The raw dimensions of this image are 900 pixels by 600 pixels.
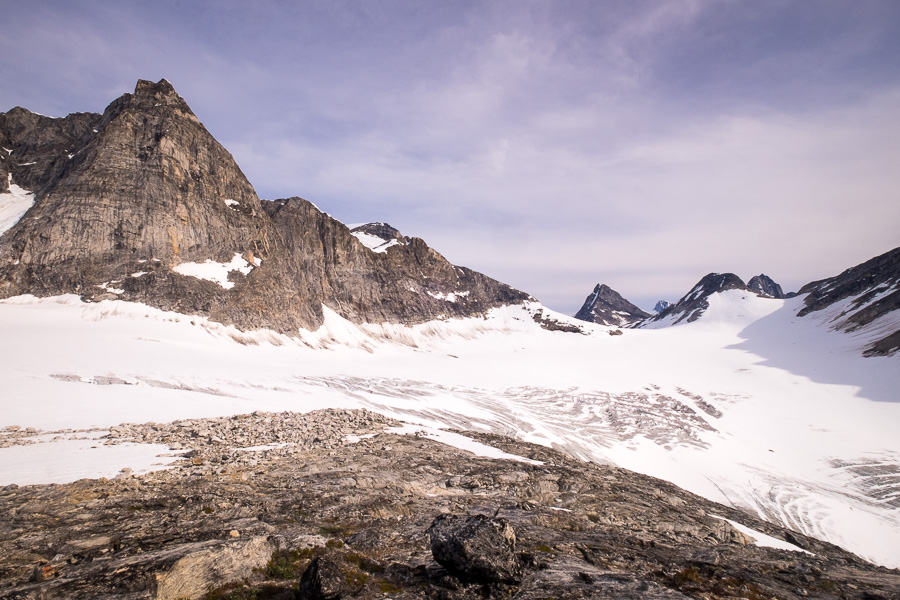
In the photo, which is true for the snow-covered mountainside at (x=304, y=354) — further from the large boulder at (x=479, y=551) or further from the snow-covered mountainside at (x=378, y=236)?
the snow-covered mountainside at (x=378, y=236)

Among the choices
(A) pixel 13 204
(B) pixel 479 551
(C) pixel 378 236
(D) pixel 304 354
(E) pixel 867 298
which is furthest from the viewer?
(C) pixel 378 236

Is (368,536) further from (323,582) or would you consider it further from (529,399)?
(529,399)

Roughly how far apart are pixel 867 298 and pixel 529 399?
411 ft

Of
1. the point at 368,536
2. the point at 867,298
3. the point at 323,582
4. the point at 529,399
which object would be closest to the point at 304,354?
the point at 529,399

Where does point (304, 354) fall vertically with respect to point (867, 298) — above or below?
below

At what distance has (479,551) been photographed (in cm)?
845

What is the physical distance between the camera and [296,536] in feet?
35.7

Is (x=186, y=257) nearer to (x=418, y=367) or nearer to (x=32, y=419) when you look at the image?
(x=418, y=367)

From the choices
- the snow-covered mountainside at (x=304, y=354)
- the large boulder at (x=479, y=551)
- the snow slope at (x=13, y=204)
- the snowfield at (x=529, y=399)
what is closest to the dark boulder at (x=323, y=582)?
the large boulder at (x=479, y=551)

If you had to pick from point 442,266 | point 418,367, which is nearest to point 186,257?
point 418,367

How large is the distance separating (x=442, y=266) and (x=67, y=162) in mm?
106910

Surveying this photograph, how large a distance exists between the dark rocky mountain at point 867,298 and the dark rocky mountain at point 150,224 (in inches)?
5224

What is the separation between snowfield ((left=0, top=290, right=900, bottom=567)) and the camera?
24859 millimetres

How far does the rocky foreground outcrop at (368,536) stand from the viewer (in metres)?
8.41
